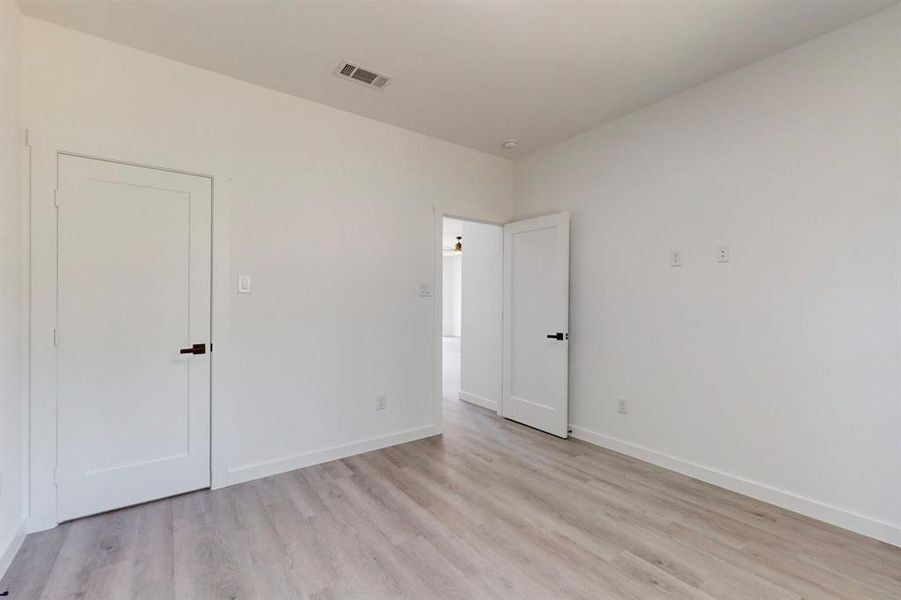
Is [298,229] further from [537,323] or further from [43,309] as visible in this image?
[537,323]

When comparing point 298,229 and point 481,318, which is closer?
point 298,229

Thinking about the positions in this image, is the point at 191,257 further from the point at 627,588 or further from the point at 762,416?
the point at 762,416

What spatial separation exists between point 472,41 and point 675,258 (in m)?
2.13

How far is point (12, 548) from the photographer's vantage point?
2000 millimetres

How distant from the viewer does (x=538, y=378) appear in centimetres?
405

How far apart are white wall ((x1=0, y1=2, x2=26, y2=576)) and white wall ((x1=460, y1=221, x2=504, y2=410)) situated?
365cm

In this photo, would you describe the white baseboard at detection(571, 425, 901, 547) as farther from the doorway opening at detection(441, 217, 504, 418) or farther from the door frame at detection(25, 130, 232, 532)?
the door frame at detection(25, 130, 232, 532)

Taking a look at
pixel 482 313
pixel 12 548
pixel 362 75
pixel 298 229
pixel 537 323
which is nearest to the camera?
pixel 12 548

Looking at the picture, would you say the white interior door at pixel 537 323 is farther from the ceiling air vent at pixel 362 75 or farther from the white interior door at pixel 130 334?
the white interior door at pixel 130 334

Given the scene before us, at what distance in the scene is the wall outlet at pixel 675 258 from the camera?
3.09 metres

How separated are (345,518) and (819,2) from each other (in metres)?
3.83

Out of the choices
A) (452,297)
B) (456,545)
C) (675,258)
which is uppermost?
(675,258)

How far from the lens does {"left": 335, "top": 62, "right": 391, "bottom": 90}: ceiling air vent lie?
271 centimetres

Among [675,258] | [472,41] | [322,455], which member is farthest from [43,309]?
[675,258]
